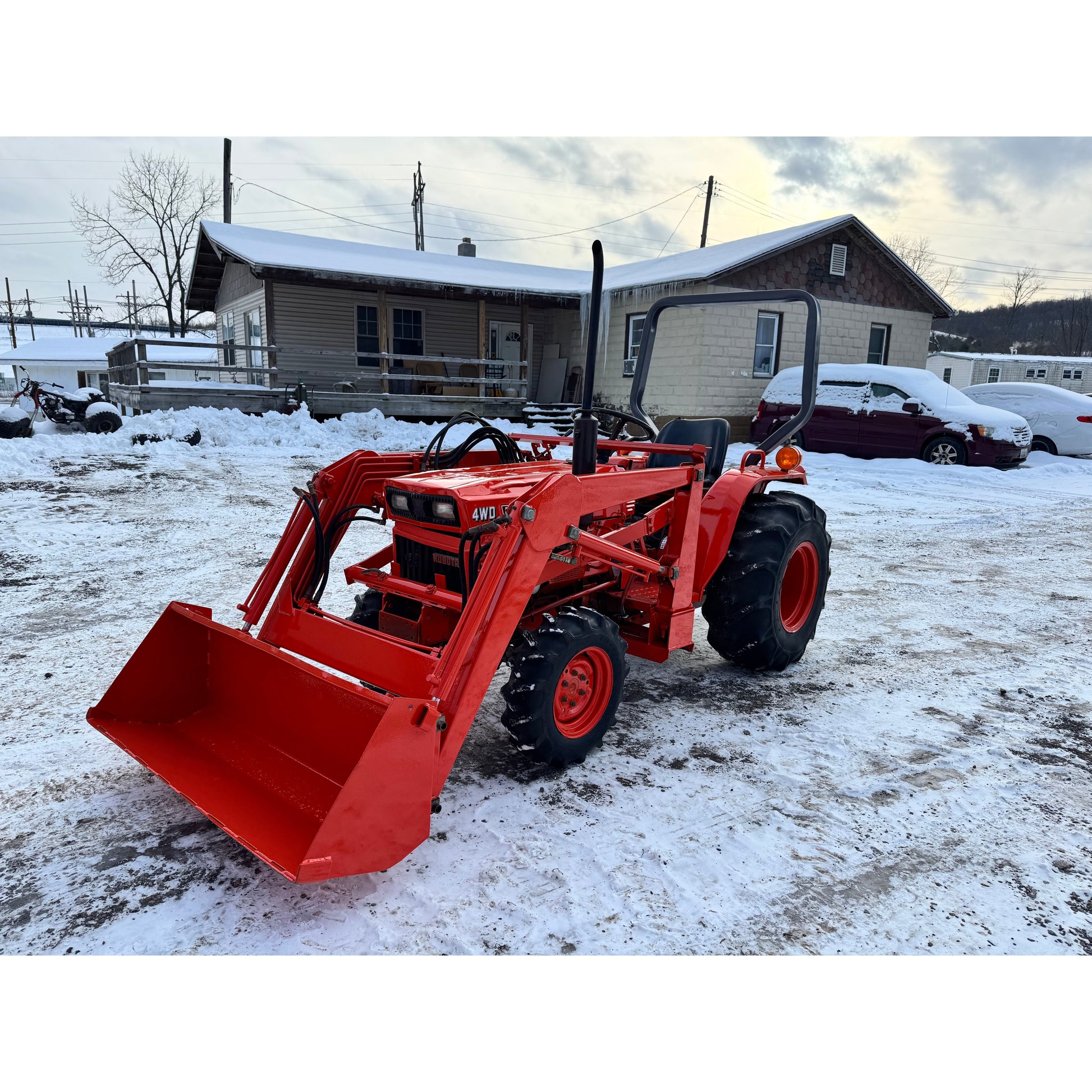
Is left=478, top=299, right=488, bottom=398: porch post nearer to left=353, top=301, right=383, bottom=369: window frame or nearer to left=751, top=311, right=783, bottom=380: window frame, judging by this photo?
left=353, top=301, right=383, bottom=369: window frame

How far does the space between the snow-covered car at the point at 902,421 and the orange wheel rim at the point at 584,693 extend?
10800mm

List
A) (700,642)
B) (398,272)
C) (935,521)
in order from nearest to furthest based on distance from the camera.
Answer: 1. (700,642)
2. (935,521)
3. (398,272)

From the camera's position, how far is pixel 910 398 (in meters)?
12.8

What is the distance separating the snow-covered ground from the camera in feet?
7.15

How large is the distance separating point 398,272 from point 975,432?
11466 mm

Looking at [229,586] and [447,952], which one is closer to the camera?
[447,952]

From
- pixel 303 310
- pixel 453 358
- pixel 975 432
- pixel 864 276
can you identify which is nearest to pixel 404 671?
pixel 975 432

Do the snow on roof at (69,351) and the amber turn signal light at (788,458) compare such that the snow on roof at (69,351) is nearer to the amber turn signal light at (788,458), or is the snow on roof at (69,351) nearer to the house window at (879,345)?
the house window at (879,345)

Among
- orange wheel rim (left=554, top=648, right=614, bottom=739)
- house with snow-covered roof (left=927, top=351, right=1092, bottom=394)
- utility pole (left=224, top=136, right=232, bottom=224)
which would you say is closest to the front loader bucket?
orange wheel rim (left=554, top=648, right=614, bottom=739)

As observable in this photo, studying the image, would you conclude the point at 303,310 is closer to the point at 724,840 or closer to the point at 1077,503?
the point at 1077,503

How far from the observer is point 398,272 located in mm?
16281

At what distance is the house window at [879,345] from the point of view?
685 inches

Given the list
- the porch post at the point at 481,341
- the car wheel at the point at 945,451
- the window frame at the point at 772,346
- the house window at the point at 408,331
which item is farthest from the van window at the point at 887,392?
the house window at the point at 408,331

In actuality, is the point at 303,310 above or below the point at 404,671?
above
